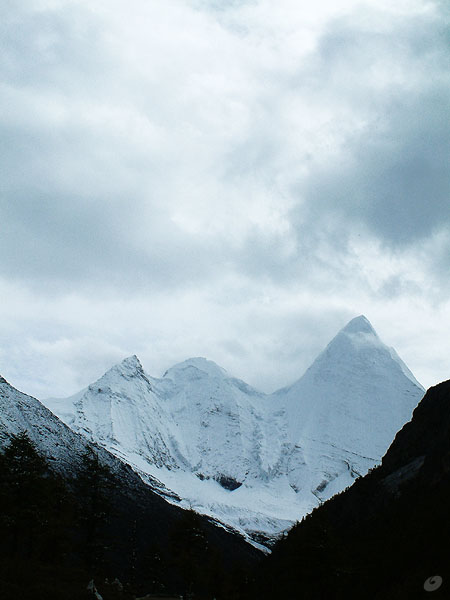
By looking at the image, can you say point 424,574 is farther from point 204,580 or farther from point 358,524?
point 358,524

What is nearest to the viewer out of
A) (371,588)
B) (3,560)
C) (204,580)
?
(3,560)

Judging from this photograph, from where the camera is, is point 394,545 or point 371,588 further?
point 394,545

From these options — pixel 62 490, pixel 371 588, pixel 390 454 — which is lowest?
pixel 371 588

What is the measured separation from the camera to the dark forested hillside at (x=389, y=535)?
43.8 meters

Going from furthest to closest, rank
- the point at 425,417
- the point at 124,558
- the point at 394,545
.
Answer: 1. the point at 124,558
2. the point at 425,417
3. the point at 394,545

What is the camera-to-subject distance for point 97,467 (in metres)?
47.2

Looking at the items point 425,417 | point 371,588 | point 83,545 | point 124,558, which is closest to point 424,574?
point 371,588

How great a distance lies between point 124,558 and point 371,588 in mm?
115604

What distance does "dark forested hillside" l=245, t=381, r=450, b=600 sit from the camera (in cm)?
4384

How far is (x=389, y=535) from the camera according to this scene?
7631 centimetres

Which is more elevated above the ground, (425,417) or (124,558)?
(425,417)

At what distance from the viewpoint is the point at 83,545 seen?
149 feet

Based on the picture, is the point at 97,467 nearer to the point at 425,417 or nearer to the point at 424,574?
the point at 424,574

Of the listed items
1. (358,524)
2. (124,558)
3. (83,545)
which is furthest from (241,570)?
(124,558)
